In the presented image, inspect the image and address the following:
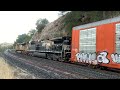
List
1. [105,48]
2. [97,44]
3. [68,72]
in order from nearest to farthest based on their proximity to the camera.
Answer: [68,72] < [105,48] < [97,44]

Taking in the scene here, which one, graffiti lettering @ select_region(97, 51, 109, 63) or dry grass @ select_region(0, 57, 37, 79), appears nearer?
dry grass @ select_region(0, 57, 37, 79)

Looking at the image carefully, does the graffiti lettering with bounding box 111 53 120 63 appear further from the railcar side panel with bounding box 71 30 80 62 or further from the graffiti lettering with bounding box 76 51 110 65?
the railcar side panel with bounding box 71 30 80 62

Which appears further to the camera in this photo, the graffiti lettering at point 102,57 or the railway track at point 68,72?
the graffiti lettering at point 102,57

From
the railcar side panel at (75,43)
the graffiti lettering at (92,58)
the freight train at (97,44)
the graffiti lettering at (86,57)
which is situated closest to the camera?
the freight train at (97,44)

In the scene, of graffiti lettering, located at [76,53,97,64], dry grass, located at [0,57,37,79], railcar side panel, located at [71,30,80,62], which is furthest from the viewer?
railcar side panel, located at [71,30,80,62]

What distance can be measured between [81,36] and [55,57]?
10653mm

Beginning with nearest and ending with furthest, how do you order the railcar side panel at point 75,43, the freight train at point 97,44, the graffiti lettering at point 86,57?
the freight train at point 97,44, the graffiti lettering at point 86,57, the railcar side panel at point 75,43

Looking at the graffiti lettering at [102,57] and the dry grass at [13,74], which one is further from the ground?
the graffiti lettering at [102,57]

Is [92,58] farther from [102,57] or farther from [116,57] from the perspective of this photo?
[116,57]

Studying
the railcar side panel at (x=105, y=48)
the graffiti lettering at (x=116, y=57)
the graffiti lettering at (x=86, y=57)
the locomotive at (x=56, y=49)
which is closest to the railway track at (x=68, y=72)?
the graffiti lettering at (x=86, y=57)

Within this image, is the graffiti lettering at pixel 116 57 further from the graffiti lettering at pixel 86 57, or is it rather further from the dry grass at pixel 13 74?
the dry grass at pixel 13 74

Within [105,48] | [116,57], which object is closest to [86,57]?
[105,48]

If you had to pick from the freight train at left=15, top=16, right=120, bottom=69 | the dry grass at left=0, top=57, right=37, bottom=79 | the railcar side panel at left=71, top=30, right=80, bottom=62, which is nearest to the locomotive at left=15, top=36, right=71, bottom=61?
the freight train at left=15, top=16, right=120, bottom=69
